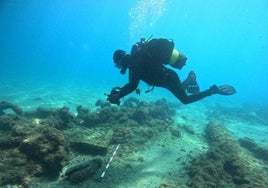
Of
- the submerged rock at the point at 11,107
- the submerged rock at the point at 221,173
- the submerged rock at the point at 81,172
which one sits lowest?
the submerged rock at the point at 81,172

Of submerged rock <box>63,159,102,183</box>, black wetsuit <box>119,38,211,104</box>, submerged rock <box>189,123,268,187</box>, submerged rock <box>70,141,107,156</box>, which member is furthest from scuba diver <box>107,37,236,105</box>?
submerged rock <box>189,123,268,187</box>

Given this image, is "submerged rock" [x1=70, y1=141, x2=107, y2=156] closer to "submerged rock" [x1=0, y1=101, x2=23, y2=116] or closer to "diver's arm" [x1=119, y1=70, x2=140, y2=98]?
"diver's arm" [x1=119, y1=70, x2=140, y2=98]

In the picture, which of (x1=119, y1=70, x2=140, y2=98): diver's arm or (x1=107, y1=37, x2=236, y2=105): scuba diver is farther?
(x1=119, y1=70, x2=140, y2=98): diver's arm

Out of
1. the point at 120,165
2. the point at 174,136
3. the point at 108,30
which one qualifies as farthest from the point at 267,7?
the point at 108,30

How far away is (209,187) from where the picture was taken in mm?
6000

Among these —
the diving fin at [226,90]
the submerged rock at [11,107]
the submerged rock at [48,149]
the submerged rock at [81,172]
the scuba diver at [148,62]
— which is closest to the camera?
the submerged rock at [81,172]

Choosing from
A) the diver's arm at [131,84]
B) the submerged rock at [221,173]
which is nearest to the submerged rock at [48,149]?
the diver's arm at [131,84]

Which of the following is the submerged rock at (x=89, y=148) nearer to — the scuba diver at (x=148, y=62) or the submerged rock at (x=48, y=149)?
the submerged rock at (x=48, y=149)

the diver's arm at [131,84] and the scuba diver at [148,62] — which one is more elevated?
the scuba diver at [148,62]

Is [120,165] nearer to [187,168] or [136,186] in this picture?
[136,186]

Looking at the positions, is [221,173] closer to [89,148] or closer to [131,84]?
[131,84]

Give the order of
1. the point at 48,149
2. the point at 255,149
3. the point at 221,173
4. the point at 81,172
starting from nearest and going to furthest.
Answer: the point at 81,172 → the point at 48,149 → the point at 221,173 → the point at 255,149

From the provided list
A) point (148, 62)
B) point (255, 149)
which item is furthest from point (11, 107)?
point (255, 149)

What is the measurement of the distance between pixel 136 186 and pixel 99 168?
1060 mm
